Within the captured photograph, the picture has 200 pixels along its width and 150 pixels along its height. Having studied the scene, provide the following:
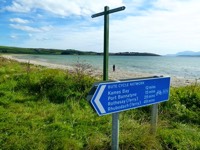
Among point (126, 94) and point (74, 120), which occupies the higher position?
point (126, 94)

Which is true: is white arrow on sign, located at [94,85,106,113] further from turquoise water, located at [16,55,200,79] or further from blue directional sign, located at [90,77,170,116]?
turquoise water, located at [16,55,200,79]

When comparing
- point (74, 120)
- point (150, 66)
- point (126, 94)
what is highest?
point (126, 94)

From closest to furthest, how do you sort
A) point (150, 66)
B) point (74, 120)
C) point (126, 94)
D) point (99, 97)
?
1. point (99, 97)
2. point (126, 94)
3. point (74, 120)
4. point (150, 66)

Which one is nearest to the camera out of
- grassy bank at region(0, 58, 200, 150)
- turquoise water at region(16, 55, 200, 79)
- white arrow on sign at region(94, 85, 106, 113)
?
white arrow on sign at region(94, 85, 106, 113)

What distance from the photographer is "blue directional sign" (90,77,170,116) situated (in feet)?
9.85

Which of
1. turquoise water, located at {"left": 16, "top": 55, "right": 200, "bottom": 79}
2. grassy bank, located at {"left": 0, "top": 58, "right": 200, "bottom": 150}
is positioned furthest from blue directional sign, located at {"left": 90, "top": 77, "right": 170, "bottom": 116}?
turquoise water, located at {"left": 16, "top": 55, "right": 200, "bottom": 79}

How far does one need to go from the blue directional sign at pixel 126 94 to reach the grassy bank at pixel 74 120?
75 centimetres

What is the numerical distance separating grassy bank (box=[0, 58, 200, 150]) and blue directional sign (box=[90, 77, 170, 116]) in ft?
2.47

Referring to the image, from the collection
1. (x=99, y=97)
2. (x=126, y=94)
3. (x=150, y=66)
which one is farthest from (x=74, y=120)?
(x=150, y=66)

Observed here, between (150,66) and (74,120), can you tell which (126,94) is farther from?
(150,66)

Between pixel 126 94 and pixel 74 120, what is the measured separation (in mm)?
2096

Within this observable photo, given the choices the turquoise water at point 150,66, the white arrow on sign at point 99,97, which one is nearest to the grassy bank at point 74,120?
the white arrow on sign at point 99,97

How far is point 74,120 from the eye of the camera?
5.00 meters

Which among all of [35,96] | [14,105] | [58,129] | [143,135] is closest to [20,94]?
[35,96]
